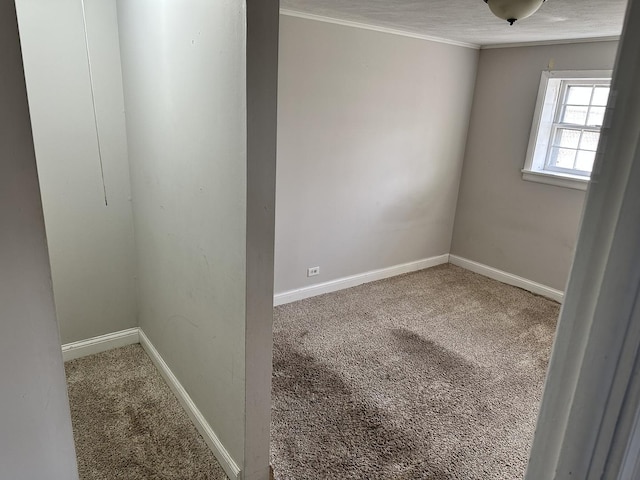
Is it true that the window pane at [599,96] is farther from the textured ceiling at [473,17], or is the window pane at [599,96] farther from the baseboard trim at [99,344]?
the baseboard trim at [99,344]

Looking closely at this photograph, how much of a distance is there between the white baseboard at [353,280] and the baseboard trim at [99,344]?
3.81 feet

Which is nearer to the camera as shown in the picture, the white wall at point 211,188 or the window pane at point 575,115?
the white wall at point 211,188

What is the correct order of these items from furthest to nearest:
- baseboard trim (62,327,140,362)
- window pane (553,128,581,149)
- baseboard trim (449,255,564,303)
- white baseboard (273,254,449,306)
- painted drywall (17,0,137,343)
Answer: baseboard trim (449,255,564,303) < window pane (553,128,581,149) < white baseboard (273,254,449,306) < baseboard trim (62,327,140,362) < painted drywall (17,0,137,343)

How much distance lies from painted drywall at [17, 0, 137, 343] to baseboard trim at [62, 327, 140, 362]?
0.13 feet

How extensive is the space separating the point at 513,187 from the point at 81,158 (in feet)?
12.1

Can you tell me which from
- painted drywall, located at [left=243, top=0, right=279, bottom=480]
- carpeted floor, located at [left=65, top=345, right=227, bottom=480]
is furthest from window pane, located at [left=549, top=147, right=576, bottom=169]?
carpeted floor, located at [left=65, top=345, right=227, bottom=480]

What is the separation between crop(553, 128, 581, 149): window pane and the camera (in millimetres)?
3961

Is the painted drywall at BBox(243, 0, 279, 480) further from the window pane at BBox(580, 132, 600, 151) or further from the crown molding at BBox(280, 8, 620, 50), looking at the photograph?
the window pane at BBox(580, 132, 600, 151)

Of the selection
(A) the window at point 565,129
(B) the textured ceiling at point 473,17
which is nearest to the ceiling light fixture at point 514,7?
(B) the textured ceiling at point 473,17

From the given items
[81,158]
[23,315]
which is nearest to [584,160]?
[81,158]

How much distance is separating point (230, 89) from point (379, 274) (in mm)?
3152

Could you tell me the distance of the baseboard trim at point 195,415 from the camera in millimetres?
1979

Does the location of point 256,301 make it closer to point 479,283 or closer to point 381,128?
point 381,128

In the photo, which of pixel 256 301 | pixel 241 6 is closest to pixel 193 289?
→ pixel 256 301
